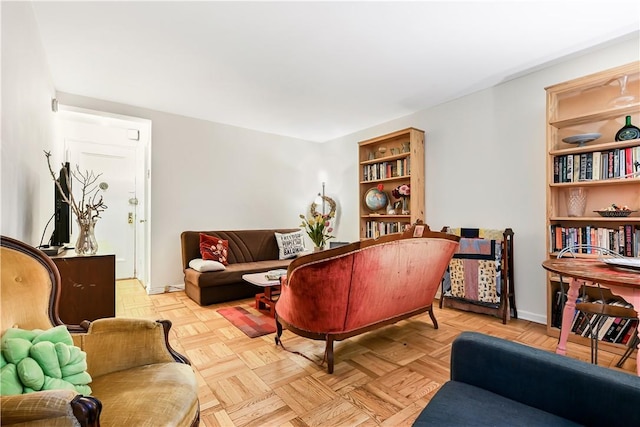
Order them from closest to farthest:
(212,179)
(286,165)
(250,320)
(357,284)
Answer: (357,284), (250,320), (212,179), (286,165)

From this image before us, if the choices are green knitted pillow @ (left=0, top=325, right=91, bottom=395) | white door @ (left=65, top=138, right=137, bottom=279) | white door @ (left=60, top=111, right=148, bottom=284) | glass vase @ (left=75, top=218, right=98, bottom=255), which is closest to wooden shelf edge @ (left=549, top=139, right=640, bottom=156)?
green knitted pillow @ (left=0, top=325, right=91, bottom=395)

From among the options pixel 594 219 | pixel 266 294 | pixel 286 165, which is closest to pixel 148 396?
pixel 266 294

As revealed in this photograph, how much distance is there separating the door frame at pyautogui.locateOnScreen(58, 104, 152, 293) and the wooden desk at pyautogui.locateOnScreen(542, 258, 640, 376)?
4.09 meters

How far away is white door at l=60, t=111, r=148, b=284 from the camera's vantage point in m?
3.97

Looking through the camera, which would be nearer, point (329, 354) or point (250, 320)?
point (329, 354)

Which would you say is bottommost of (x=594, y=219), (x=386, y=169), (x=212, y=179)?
(x=594, y=219)

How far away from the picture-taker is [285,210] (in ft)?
16.1

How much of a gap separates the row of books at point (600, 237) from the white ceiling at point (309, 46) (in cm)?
146

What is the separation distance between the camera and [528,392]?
2.94ft

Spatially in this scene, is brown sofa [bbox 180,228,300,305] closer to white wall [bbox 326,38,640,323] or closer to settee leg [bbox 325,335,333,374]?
settee leg [bbox 325,335,333,374]

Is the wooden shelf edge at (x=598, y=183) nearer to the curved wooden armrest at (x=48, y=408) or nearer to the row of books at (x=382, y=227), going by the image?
the row of books at (x=382, y=227)

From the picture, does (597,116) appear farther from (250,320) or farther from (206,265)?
(206,265)

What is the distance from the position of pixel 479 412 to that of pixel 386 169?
3301 millimetres

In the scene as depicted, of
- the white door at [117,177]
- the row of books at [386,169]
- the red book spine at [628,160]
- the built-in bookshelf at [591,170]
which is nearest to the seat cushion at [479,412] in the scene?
the built-in bookshelf at [591,170]
